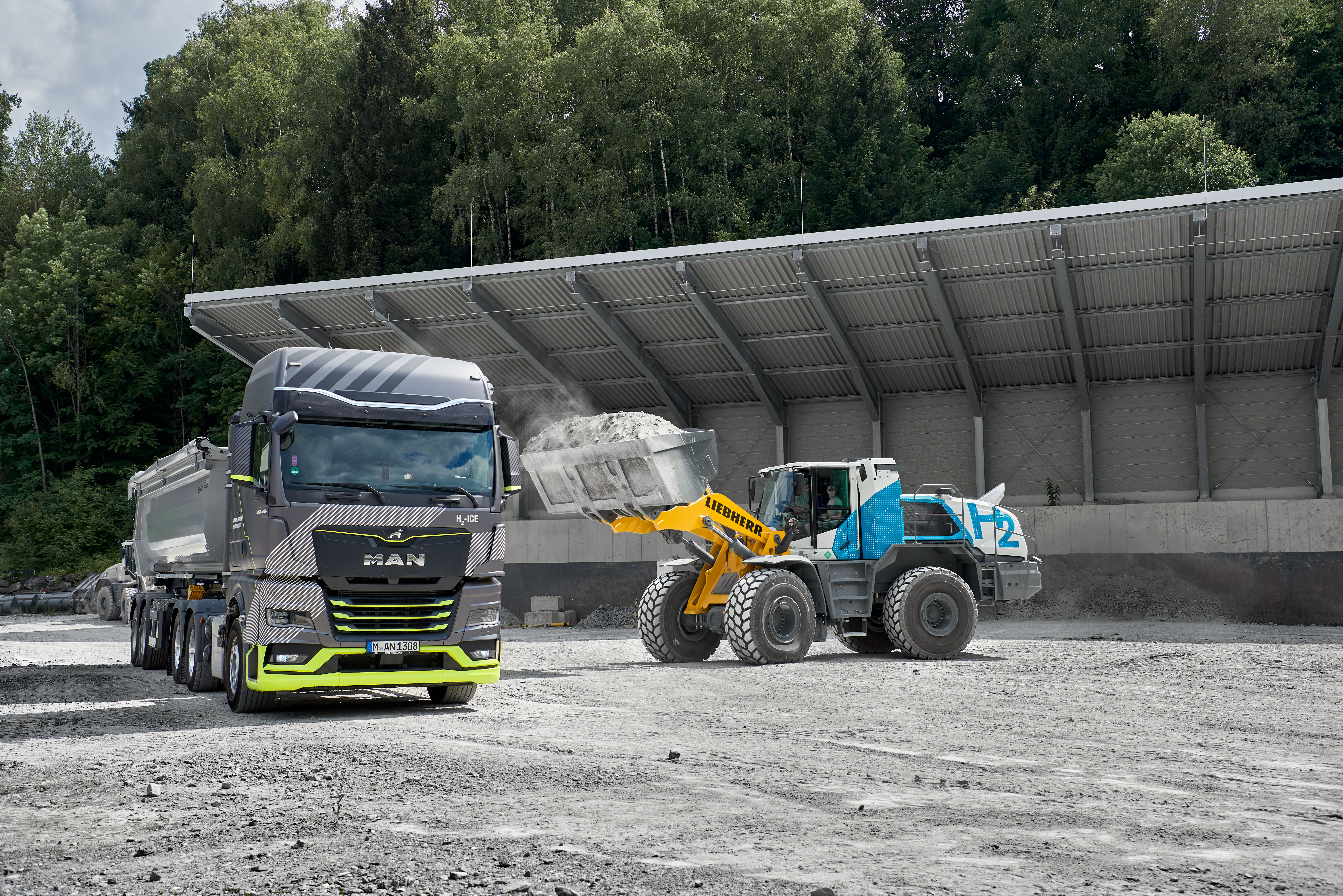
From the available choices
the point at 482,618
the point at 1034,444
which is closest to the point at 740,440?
the point at 1034,444

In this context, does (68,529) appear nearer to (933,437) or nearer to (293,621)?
(933,437)

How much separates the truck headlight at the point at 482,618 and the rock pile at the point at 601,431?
392cm

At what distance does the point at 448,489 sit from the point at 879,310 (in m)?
17.0

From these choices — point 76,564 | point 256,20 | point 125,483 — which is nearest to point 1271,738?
point 76,564

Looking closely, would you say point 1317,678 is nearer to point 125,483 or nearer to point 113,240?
point 125,483

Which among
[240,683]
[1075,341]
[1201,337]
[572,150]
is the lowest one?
[240,683]

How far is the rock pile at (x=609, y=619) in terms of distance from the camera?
88.3 ft

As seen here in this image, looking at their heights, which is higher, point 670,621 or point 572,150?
point 572,150

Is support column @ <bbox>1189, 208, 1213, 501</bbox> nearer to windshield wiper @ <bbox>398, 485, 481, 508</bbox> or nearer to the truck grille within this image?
windshield wiper @ <bbox>398, 485, 481, 508</bbox>

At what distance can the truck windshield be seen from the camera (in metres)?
10.2

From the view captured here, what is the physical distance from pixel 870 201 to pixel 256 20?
1407 inches

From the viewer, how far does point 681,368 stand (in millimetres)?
29594

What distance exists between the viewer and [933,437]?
97.5 ft

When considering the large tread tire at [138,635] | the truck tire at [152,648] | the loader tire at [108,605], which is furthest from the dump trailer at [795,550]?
the loader tire at [108,605]
